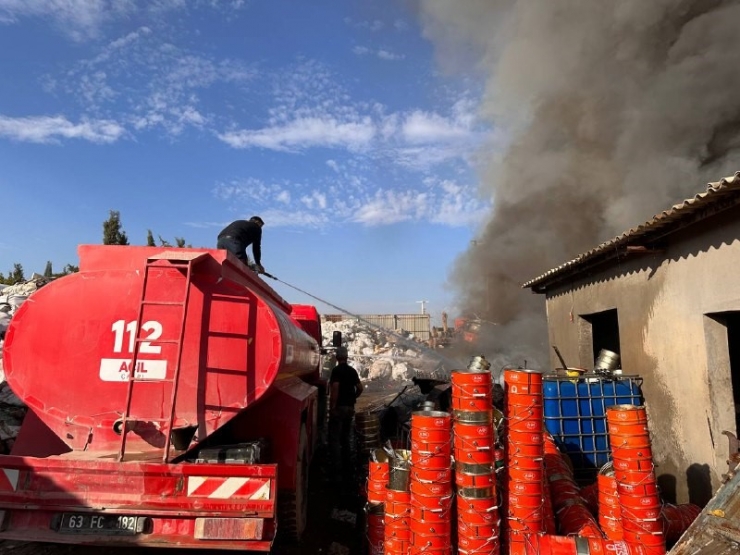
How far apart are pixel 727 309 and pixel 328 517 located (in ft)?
16.0

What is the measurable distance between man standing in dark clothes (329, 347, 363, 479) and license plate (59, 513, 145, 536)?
393 centimetres

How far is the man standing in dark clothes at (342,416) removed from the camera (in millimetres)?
7160

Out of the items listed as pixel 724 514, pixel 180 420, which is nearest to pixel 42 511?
pixel 180 420

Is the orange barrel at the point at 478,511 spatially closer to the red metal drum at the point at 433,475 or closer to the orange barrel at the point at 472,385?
A: the red metal drum at the point at 433,475

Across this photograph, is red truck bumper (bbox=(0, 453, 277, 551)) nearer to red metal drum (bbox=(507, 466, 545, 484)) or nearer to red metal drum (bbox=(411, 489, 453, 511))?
red metal drum (bbox=(411, 489, 453, 511))

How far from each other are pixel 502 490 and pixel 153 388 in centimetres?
296

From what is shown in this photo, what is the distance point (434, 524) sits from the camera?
3.73 m

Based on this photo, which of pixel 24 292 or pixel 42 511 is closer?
pixel 42 511

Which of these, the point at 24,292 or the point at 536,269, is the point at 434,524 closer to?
the point at 24,292

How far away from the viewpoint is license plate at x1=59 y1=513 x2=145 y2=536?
340cm

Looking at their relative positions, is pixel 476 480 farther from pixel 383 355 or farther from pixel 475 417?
pixel 383 355

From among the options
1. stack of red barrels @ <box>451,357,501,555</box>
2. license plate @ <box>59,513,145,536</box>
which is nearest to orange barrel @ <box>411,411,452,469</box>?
stack of red barrels @ <box>451,357,501,555</box>

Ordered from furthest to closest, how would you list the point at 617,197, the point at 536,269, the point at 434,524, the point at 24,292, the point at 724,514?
the point at 536,269 → the point at 617,197 → the point at 24,292 → the point at 434,524 → the point at 724,514

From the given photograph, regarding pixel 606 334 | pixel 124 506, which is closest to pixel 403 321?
pixel 606 334
